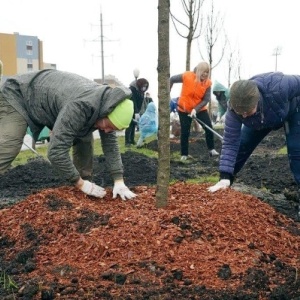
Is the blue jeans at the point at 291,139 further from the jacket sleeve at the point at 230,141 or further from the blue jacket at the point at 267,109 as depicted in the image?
the jacket sleeve at the point at 230,141

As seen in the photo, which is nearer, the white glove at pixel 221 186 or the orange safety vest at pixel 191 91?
the white glove at pixel 221 186

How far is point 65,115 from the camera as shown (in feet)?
13.5

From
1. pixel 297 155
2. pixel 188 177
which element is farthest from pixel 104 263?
pixel 188 177

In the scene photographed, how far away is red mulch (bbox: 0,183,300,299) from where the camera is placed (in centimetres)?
320

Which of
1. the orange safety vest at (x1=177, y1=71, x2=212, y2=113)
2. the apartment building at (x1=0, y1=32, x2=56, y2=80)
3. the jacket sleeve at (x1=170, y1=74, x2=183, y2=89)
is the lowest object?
the apartment building at (x1=0, y1=32, x2=56, y2=80)

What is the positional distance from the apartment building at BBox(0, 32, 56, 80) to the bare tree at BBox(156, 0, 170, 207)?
50.4 metres

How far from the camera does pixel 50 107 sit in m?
4.51

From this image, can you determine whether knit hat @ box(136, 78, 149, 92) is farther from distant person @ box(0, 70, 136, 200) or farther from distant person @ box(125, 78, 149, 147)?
distant person @ box(0, 70, 136, 200)

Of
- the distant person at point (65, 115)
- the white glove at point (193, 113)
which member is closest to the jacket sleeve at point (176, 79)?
the white glove at point (193, 113)

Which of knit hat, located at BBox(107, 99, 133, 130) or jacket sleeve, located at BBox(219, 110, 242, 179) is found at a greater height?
knit hat, located at BBox(107, 99, 133, 130)

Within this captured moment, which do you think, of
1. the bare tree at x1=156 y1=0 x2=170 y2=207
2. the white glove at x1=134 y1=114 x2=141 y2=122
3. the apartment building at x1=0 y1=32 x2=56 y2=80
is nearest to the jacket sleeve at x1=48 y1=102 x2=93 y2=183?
the bare tree at x1=156 y1=0 x2=170 y2=207

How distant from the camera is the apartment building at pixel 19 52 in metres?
53.5

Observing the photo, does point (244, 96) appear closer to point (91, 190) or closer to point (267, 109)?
point (267, 109)

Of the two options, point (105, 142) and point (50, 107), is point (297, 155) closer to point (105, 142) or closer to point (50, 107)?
point (105, 142)
